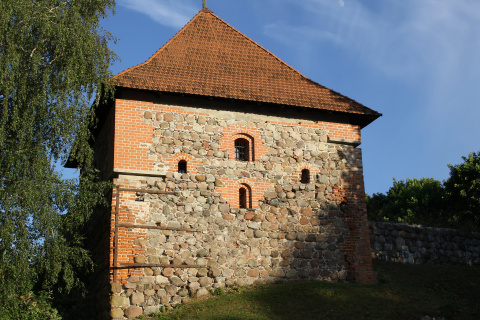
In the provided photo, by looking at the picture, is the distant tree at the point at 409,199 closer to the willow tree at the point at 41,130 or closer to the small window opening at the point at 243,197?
the small window opening at the point at 243,197

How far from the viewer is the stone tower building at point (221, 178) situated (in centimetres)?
1602

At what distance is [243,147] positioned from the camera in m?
18.1

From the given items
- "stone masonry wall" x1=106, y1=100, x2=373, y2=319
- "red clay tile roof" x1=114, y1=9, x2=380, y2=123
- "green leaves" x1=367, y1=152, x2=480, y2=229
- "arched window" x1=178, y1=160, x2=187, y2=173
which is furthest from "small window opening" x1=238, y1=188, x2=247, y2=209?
"green leaves" x1=367, y1=152, x2=480, y2=229

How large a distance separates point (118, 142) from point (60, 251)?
3490 millimetres

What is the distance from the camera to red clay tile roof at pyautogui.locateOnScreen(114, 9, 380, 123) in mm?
17516

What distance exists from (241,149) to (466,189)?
→ 1397 cm

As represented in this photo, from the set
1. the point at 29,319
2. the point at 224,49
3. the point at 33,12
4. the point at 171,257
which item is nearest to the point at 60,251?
the point at 29,319

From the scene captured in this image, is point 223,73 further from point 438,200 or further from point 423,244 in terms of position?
point 438,200

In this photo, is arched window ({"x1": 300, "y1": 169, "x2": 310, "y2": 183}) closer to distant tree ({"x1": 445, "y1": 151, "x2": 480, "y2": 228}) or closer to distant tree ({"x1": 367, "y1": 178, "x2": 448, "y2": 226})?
distant tree ({"x1": 445, "y1": 151, "x2": 480, "y2": 228})

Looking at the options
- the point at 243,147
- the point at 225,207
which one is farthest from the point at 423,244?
the point at 225,207

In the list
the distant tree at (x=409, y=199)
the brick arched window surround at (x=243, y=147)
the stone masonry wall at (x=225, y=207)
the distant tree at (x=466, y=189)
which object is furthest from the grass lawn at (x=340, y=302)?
the distant tree at (x=409, y=199)

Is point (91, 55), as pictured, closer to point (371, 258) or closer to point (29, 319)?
point (29, 319)

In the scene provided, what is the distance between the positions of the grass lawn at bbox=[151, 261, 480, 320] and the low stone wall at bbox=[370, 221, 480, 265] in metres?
1.92

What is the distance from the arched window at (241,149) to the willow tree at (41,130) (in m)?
4.28
